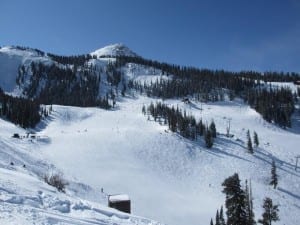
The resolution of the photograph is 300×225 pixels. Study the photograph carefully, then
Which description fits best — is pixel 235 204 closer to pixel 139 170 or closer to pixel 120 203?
pixel 120 203

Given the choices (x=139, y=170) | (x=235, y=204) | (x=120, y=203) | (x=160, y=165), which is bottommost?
(x=160, y=165)

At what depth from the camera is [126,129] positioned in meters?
105

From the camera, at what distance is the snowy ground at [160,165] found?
189 ft

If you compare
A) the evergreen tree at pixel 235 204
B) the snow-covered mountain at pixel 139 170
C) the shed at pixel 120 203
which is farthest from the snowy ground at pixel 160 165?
the evergreen tree at pixel 235 204

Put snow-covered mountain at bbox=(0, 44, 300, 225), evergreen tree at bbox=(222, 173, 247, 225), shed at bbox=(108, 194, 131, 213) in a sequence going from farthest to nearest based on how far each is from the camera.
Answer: shed at bbox=(108, 194, 131, 213), evergreen tree at bbox=(222, 173, 247, 225), snow-covered mountain at bbox=(0, 44, 300, 225)

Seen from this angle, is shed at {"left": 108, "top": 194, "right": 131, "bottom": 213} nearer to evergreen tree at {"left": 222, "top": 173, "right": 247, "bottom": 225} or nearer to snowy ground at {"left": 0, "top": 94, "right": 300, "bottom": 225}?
snowy ground at {"left": 0, "top": 94, "right": 300, "bottom": 225}

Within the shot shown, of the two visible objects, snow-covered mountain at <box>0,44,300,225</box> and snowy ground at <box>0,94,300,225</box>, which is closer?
snow-covered mountain at <box>0,44,300,225</box>

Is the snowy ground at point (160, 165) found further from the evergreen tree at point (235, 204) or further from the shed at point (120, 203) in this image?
the evergreen tree at point (235, 204)

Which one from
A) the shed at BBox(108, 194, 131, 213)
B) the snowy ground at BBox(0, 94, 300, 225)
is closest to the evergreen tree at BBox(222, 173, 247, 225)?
the shed at BBox(108, 194, 131, 213)

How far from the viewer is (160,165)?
8012cm

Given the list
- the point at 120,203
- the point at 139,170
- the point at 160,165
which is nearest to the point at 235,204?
the point at 120,203

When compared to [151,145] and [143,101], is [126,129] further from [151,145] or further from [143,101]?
[143,101]

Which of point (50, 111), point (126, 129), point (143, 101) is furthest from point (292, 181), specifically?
point (143, 101)

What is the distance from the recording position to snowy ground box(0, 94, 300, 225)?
57.6 m
